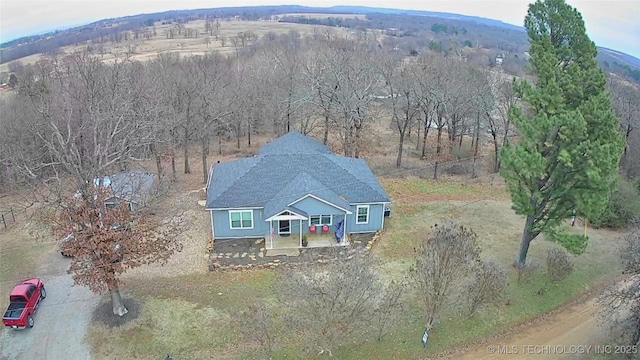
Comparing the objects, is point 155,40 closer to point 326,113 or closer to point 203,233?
point 326,113

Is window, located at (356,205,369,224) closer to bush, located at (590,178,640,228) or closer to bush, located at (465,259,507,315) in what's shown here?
bush, located at (465,259,507,315)

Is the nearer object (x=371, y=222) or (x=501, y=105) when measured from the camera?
(x=371, y=222)

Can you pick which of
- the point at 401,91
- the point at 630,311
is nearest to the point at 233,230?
the point at 630,311

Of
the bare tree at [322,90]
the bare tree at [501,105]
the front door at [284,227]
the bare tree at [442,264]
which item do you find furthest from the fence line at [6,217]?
the bare tree at [501,105]

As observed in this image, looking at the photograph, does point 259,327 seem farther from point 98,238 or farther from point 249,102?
point 249,102

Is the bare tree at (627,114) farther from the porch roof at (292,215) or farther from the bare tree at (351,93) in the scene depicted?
the porch roof at (292,215)

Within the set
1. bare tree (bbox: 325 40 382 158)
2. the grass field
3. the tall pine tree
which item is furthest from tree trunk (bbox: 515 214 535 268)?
bare tree (bbox: 325 40 382 158)
